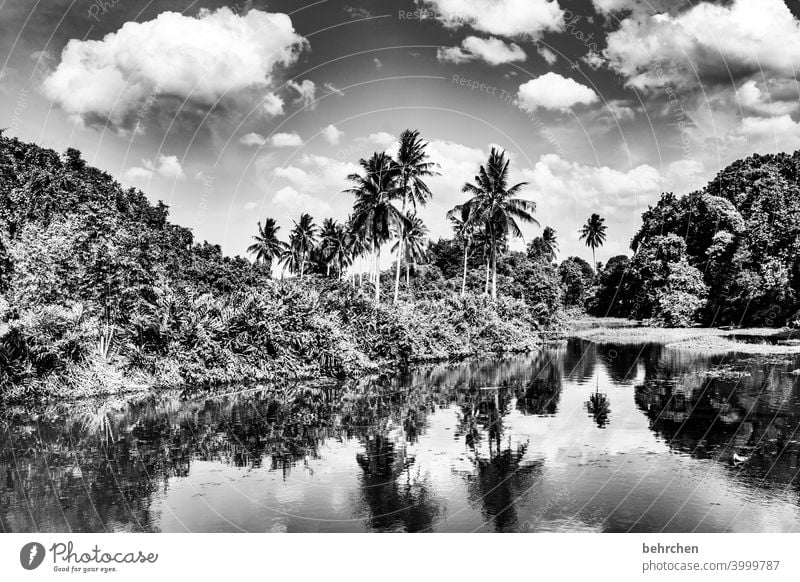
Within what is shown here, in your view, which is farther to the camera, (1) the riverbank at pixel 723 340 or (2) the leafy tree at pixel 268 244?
(2) the leafy tree at pixel 268 244

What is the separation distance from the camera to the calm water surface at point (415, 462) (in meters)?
7.75

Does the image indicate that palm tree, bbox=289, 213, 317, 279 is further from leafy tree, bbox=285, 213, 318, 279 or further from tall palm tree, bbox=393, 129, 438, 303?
tall palm tree, bbox=393, 129, 438, 303

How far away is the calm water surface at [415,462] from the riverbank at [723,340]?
1312 cm

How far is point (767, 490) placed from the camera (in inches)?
337

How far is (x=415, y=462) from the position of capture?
421 inches

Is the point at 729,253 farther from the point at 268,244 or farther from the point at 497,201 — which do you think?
the point at 268,244

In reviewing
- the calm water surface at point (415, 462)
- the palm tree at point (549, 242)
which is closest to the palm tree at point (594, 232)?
the palm tree at point (549, 242)

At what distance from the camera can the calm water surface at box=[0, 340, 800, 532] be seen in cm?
775
